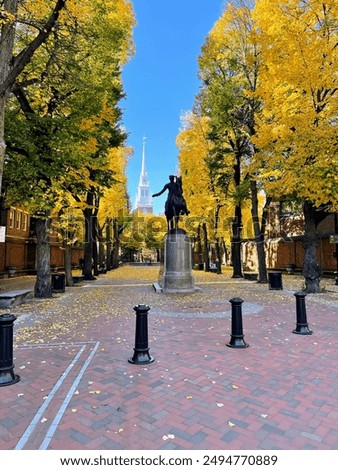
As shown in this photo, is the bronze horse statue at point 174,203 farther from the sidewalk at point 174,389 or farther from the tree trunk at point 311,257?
the sidewalk at point 174,389

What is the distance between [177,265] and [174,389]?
10.8 m

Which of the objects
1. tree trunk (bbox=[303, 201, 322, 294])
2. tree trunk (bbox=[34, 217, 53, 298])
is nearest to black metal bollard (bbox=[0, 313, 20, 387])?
tree trunk (bbox=[34, 217, 53, 298])

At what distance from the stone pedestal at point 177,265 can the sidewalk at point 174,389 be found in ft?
21.9

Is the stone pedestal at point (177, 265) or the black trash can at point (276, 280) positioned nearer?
the stone pedestal at point (177, 265)

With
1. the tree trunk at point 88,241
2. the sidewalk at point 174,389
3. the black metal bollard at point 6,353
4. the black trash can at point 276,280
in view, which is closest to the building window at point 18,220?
the tree trunk at point 88,241

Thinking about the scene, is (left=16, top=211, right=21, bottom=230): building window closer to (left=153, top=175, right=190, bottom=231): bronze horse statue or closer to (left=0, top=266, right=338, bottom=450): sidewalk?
(left=153, top=175, right=190, bottom=231): bronze horse statue

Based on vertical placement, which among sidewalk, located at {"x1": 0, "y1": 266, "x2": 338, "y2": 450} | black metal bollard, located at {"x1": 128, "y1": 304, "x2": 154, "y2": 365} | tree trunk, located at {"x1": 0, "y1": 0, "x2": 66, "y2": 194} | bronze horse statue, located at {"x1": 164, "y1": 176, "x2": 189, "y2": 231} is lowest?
sidewalk, located at {"x1": 0, "y1": 266, "x2": 338, "y2": 450}

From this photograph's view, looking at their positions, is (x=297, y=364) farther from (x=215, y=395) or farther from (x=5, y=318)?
(x=5, y=318)

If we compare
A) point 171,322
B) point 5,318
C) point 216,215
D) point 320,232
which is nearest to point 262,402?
point 5,318

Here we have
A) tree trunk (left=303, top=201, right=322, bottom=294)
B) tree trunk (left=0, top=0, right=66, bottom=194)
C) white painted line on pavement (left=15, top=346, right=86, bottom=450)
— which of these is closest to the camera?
white painted line on pavement (left=15, top=346, right=86, bottom=450)

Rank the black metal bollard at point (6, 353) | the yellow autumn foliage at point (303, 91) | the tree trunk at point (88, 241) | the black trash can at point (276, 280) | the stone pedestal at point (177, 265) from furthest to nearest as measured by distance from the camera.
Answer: the tree trunk at point (88, 241)
the black trash can at point (276, 280)
the stone pedestal at point (177, 265)
the yellow autumn foliage at point (303, 91)
the black metal bollard at point (6, 353)

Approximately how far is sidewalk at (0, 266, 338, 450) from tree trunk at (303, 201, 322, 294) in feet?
20.8

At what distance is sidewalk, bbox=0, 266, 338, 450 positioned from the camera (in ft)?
10.3

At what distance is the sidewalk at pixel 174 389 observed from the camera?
315 cm
